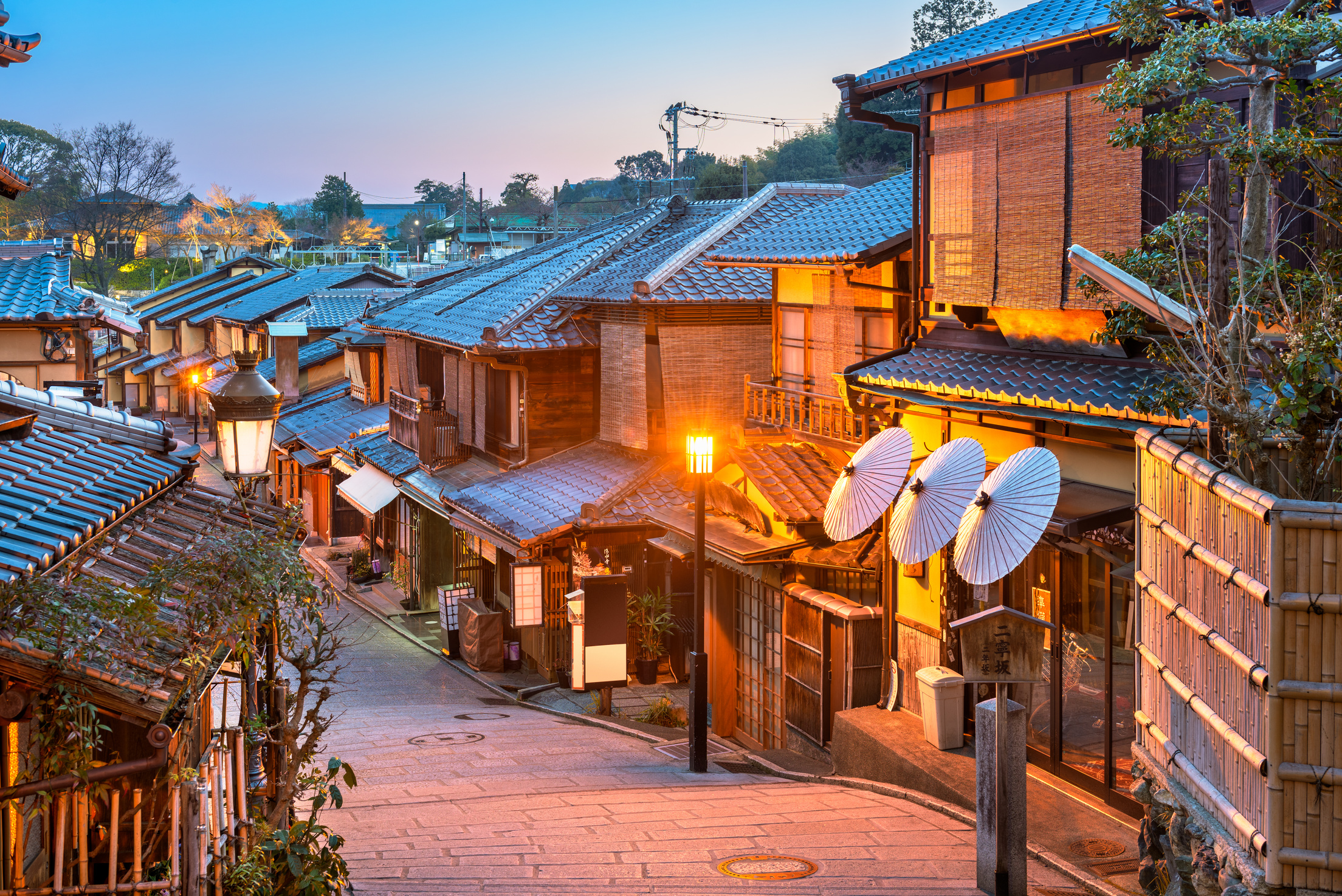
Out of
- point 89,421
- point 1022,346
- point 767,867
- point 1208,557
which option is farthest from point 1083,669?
point 89,421

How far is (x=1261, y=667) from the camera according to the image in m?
5.58

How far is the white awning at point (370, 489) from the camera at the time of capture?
29.7 m

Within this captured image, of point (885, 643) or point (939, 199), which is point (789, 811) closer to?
point (885, 643)

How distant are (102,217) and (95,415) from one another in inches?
2847

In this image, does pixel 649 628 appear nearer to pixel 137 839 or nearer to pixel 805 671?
pixel 805 671

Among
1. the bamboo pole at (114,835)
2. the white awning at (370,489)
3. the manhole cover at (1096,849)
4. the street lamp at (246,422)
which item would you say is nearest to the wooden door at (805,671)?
the manhole cover at (1096,849)

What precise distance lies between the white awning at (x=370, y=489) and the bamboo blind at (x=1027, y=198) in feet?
59.9

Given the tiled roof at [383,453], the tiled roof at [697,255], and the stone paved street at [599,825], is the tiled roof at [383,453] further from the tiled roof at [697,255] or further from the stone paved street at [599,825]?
the stone paved street at [599,825]

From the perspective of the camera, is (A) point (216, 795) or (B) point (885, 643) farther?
(B) point (885, 643)

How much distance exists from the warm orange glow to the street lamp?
715 cm

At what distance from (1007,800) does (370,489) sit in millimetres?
23884

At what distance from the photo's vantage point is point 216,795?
7750mm

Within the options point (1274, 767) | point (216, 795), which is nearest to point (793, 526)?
point (216, 795)

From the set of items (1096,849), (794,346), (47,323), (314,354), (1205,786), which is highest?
(47,323)
